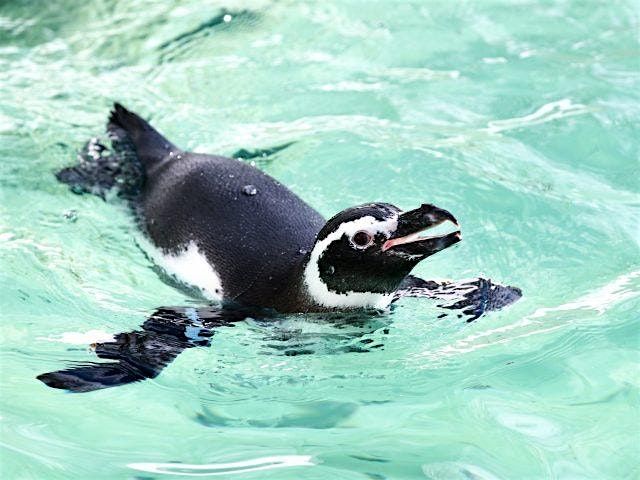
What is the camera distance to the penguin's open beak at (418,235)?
3113 millimetres

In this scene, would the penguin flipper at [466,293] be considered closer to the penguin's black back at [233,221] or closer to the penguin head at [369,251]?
the penguin head at [369,251]

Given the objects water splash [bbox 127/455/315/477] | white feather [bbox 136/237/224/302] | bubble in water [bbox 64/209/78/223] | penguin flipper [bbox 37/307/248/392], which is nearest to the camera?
water splash [bbox 127/455/315/477]

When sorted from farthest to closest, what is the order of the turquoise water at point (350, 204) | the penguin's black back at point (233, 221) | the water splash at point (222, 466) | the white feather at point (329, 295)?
the penguin's black back at point (233, 221) → the white feather at point (329, 295) → the turquoise water at point (350, 204) → the water splash at point (222, 466)

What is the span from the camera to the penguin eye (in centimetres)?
330

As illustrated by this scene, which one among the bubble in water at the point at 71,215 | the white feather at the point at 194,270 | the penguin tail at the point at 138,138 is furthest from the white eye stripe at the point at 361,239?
the bubble in water at the point at 71,215

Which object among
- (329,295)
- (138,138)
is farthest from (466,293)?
(138,138)

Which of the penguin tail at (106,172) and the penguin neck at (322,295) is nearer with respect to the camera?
the penguin neck at (322,295)

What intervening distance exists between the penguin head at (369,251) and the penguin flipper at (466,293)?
0.25m

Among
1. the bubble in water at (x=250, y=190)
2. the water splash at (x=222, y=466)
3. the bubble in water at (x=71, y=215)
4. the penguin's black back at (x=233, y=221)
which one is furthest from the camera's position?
the bubble in water at (x=71, y=215)

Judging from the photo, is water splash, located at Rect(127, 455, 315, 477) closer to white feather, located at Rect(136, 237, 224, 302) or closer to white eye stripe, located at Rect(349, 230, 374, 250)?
white eye stripe, located at Rect(349, 230, 374, 250)

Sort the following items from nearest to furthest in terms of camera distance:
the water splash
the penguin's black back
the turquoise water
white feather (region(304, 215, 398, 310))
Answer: the water splash, the turquoise water, white feather (region(304, 215, 398, 310)), the penguin's black back

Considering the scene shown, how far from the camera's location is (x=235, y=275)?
379cm

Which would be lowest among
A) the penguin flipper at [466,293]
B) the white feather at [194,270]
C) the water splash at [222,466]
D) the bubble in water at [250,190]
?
the water splash at [222,466]

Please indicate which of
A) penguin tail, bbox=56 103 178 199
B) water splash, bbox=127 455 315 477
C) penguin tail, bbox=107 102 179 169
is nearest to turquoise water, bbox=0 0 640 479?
water splash, bbox=127 455 315 477
